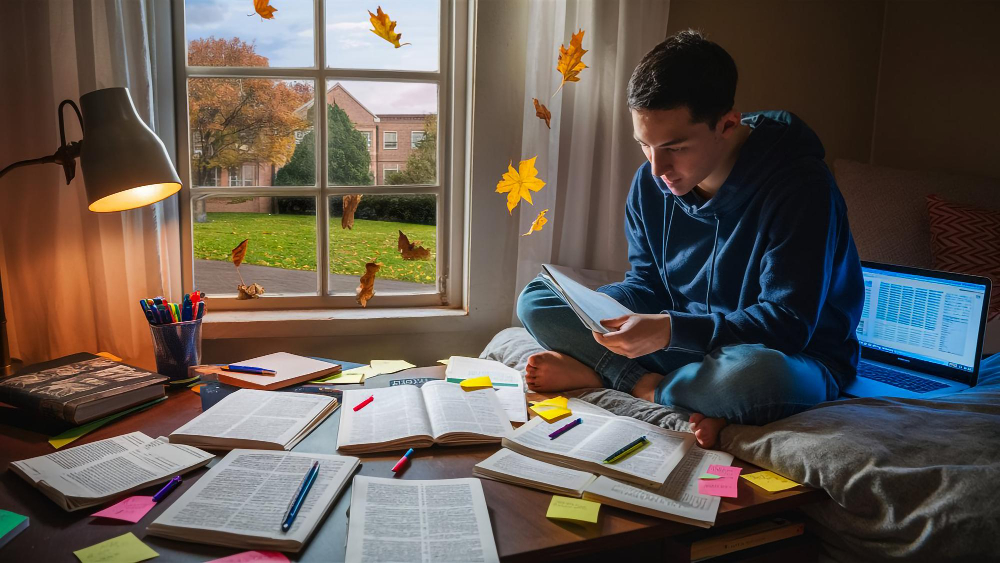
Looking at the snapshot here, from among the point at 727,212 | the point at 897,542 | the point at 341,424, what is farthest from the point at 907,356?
the point at 341,424

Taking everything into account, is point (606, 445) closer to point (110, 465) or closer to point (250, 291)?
point (110, 465)

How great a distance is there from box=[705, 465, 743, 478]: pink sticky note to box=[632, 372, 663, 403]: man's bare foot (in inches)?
11.8

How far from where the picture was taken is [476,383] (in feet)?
4.87

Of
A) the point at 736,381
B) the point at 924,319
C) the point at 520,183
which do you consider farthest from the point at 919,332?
the point at 520,183

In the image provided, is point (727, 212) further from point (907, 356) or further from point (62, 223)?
point (62, 223)

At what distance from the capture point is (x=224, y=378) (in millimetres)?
1466

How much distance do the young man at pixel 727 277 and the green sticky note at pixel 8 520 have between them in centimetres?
91

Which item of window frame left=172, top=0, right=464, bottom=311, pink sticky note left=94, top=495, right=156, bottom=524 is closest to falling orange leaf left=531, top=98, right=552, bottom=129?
window frame left=172, top=0, right=464, bottom=311

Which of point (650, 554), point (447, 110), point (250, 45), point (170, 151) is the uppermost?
point (250, 45)

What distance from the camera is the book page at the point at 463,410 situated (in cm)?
121

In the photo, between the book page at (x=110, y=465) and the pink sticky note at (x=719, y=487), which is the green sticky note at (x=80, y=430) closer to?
the book page at (x=110, y=465)

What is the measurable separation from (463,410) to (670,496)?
0.42 m

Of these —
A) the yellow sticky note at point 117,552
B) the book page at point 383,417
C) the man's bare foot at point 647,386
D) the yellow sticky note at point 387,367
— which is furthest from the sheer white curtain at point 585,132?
the yellow sticky note at point 117,552

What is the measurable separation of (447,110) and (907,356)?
53.7 inches
